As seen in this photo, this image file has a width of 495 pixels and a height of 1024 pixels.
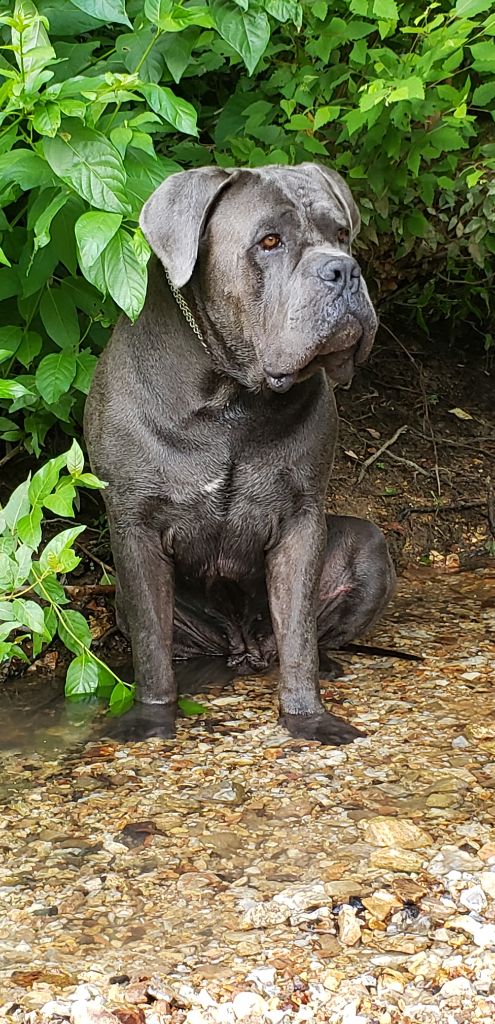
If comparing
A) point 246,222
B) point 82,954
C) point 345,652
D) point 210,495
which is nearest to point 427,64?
point 246,222

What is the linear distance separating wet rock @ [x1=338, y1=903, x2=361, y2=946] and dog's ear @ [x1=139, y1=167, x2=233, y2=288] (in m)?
1.42

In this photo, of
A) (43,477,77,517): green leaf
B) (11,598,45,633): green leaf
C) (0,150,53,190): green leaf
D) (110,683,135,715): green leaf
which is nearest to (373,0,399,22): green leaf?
(0,150,53,190): green leaf

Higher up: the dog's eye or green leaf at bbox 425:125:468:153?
the dog's eye

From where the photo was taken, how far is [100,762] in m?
2.95

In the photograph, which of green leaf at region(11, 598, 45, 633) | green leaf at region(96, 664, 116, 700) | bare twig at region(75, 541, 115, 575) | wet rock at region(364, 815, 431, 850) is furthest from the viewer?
bare twig at region(75, 541, 115, 575)

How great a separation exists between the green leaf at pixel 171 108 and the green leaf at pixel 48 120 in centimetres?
26

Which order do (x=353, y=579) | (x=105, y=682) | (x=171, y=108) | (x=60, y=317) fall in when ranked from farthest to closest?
1. (x=353, y=579)
2. (x=60, y=317)
3. (x=105, y=682)
4. (x=171, y=108)

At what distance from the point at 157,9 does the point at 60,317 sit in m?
0.92

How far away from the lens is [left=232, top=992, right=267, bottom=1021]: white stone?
1.90 m

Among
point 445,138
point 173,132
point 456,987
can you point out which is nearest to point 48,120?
point 445,138

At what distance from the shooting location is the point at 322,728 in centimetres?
306

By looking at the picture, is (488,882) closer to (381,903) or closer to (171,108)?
(381,903)

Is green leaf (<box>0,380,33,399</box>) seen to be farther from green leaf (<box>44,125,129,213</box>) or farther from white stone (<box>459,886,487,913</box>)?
white stone (<box>459,886,487,913</box>)

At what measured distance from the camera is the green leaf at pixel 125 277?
2785 millimetres
